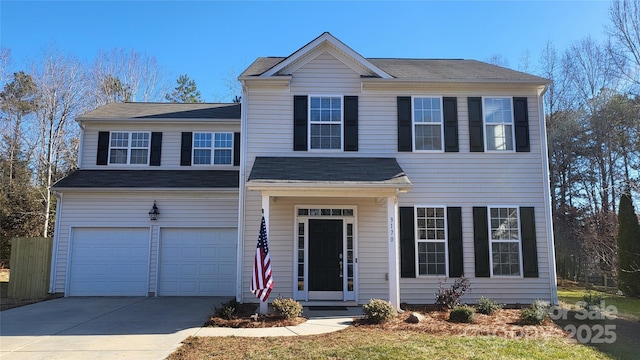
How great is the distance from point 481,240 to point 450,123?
10.6 ft

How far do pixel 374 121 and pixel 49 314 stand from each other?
9.27 meters

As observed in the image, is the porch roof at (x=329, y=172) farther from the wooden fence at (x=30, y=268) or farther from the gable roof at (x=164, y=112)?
the wooden fence at (x=30, y=268)

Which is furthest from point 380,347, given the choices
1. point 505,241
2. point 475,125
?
point 475,125

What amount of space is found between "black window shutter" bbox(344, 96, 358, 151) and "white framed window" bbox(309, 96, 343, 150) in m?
0.14

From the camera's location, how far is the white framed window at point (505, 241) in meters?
10.6

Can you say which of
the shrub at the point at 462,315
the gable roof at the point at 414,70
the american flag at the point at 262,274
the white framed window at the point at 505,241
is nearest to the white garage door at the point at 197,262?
the american flag at the point at 262,274

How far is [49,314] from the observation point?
31.0 feet

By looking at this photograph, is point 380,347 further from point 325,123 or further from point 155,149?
point 155,149

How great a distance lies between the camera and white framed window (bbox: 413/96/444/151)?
434 inches

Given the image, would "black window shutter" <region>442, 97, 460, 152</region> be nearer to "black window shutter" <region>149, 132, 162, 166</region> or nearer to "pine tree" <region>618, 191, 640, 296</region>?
"pine tree" <region>618, 191, 640, 296</region>

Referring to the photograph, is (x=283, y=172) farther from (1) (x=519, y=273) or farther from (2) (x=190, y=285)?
(1) (x=519, y=273)

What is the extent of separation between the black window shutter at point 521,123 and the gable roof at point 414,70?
1.98 ft

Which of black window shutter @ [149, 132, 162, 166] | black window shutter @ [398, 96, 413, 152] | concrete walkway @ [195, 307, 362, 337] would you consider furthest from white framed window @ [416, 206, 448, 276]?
black window shutter @ [149, 132, 162, 166]

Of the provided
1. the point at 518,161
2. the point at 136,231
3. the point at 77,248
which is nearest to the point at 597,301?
the point at 518,161
